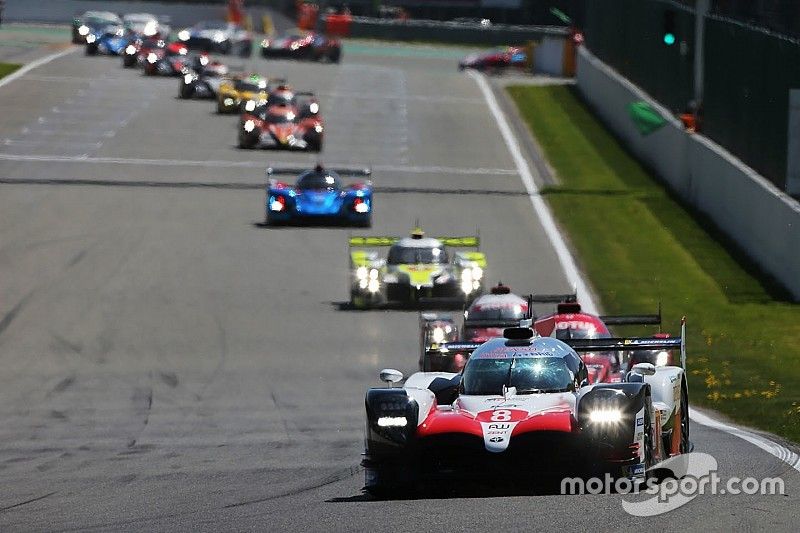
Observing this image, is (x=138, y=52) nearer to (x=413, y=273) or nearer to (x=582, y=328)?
(x=413, y=273)

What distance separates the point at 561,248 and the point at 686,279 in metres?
4.39

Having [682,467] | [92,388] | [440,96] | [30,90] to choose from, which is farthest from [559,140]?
[682,467]

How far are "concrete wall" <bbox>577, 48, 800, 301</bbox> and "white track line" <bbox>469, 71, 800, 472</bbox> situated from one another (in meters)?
3.33

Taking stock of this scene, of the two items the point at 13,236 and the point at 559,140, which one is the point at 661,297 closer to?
the point at 13,236

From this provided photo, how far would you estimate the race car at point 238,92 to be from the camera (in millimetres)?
58594

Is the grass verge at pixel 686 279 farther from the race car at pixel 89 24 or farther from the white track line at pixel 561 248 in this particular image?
the race car at pixel 89 24

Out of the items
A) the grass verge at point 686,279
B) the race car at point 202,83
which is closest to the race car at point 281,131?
the grass verge at point 686,279

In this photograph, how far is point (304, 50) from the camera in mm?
78812

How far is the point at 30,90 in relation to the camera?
209ft

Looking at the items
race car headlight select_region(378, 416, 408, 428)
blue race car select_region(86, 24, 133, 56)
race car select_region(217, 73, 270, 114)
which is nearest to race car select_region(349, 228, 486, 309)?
race car headlight select_region(378, 416, 408, 428)

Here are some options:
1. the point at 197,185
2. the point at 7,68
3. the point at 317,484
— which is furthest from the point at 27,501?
the point at 7,68

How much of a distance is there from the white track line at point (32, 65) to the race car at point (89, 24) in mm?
1578

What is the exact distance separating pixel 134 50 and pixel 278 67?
20.4 feet

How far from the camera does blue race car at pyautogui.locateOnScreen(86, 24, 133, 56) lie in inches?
2975
